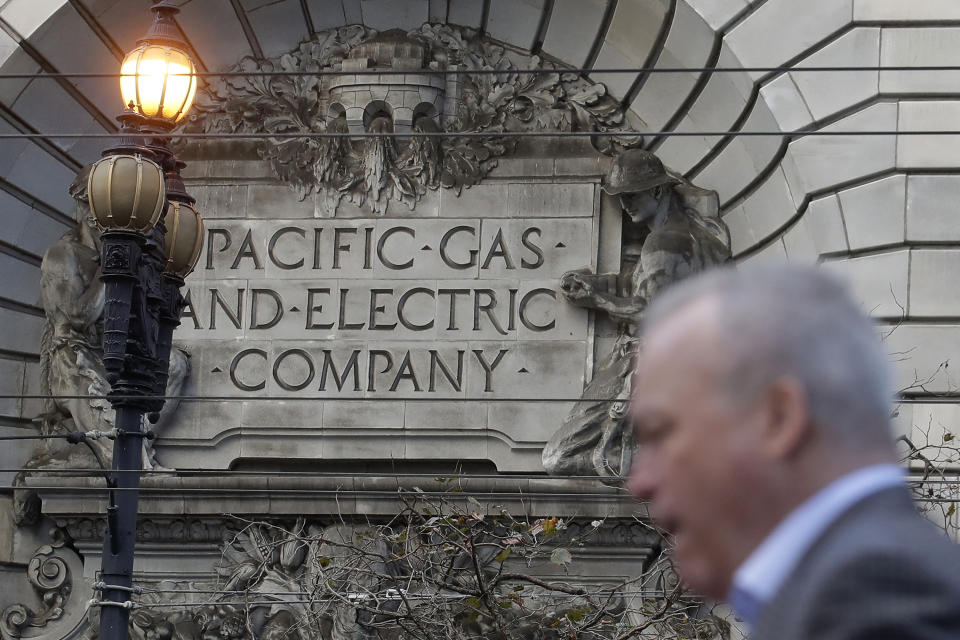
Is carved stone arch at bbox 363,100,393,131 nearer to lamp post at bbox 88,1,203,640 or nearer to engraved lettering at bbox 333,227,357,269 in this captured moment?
engraved lettering at bbox 333,227,357,269

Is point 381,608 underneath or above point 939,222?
underneath

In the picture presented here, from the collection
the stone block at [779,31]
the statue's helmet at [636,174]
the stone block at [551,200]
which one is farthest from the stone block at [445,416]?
the stone block at [779,31]

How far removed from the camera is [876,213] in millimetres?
14141

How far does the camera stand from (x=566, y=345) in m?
15.8

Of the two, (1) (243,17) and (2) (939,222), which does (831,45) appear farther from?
(1) (243,17)

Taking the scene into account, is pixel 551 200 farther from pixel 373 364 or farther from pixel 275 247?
pixel 275 247

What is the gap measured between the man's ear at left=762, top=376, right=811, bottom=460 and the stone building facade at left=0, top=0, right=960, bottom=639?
12.9 metres

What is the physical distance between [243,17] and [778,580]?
15191 millimetres

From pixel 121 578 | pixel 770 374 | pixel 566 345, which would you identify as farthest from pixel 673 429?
pixel 566 345

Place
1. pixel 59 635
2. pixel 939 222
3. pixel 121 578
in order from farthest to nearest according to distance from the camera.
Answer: pixel 59 635, pixel 939 222, pixel 121 578

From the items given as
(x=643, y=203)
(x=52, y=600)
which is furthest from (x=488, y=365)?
(x=52, y=600)

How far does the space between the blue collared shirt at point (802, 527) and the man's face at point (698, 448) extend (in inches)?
1.8

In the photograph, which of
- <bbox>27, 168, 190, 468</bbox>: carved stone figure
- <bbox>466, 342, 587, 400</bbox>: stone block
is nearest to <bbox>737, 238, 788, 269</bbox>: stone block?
<bbox>466, 342, 587, 400</bbox>: stone block

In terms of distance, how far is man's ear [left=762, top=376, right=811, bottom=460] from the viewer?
6.84ft
